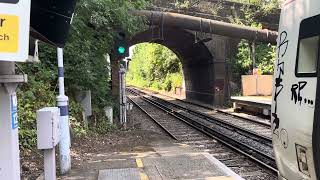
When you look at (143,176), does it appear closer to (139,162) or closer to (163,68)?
(139,162)

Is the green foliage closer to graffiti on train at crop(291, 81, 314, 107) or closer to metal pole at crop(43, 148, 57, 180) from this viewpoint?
metal pole at crop(43, 148, 57, 180)

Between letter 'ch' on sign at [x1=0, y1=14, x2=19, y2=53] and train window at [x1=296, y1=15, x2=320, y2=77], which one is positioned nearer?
letter 'ch' on sign at [x1=0, y1=14, x2=19, y2=53]

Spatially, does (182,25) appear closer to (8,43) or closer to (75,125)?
(75,125)

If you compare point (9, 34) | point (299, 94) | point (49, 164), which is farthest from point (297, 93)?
point (49, 164)

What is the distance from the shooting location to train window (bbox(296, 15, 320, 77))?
411 cm

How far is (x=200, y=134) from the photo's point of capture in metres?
18.7

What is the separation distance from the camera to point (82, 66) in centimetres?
1571

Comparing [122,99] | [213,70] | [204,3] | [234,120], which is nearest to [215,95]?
[213,70]

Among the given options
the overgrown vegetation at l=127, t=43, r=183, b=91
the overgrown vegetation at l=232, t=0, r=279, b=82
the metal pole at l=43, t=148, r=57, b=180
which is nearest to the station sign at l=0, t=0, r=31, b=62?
the metal pole at l=43, t=148, r=57, b=180

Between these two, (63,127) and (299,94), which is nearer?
(299,94)

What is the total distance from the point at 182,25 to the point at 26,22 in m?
24.5

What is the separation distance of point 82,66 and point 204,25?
13.1 m

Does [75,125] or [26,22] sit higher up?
[26,22]

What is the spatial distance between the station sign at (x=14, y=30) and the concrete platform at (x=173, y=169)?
5425 millimetres
